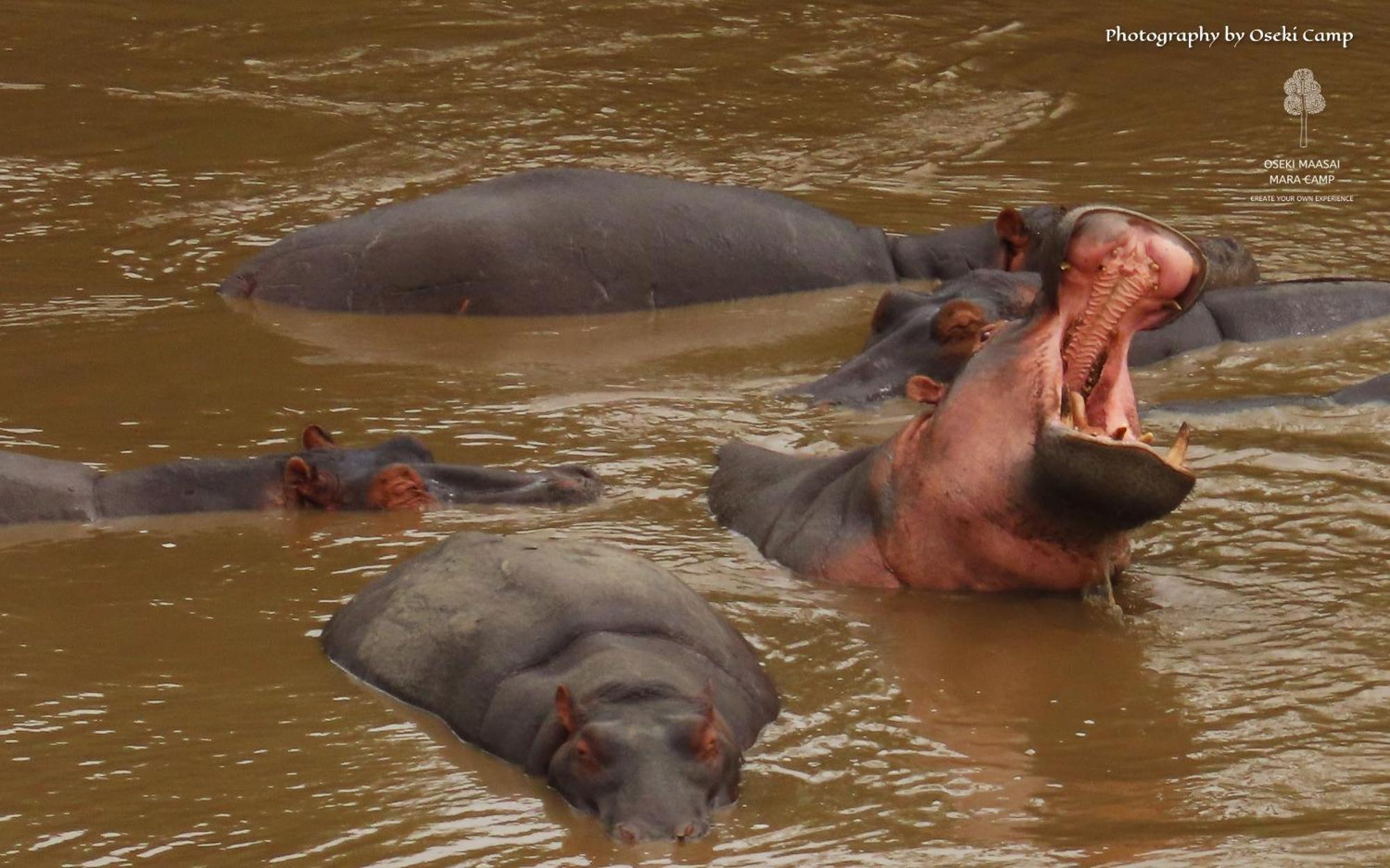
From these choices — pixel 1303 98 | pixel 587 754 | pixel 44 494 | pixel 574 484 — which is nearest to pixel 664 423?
pixel 574 484

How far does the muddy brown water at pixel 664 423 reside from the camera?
4.59 m

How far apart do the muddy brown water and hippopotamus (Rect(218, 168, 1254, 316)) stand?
6.5 inches

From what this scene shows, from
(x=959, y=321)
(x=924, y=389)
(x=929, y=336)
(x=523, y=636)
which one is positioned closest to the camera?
(x=523, y=636)

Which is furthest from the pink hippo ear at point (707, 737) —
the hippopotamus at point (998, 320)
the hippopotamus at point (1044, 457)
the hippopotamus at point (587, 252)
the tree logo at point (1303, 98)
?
the tree logo at point (1303, 98)

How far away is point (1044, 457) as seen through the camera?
5477 mm

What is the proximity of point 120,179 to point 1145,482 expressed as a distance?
731 centimetres

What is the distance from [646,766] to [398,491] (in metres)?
2.69

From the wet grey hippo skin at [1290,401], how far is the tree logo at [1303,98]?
15.9 ft

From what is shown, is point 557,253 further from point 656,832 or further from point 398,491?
point 656,832

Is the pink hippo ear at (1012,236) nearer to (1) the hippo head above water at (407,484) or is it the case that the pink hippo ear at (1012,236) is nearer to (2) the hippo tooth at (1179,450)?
(1) the hippo head above water at (407,484)

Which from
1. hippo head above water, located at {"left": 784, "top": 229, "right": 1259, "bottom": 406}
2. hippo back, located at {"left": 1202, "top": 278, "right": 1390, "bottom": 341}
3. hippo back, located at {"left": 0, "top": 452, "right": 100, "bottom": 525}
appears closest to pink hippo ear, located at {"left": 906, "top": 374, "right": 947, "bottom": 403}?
hippo head above water, located at {"left": 784, "top": 229, "right": 1259, "bottom": 406}

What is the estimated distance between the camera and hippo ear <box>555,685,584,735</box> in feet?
14.9

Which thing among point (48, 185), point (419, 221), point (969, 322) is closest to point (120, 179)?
point (48, 185)

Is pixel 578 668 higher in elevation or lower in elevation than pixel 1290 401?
higher
